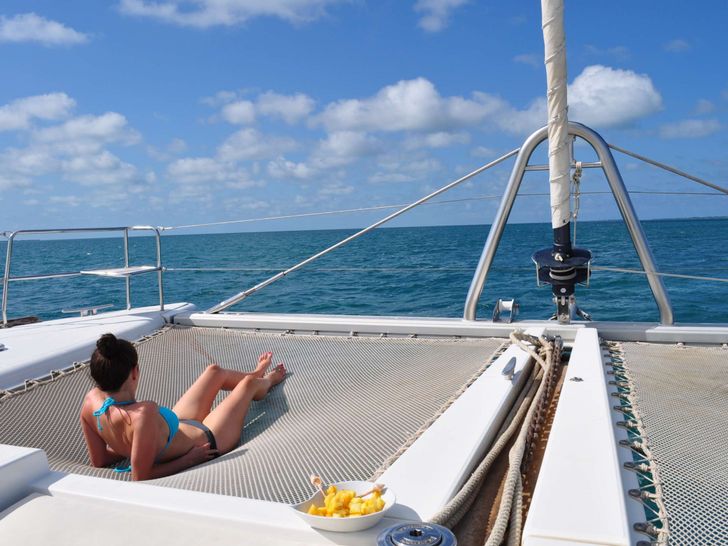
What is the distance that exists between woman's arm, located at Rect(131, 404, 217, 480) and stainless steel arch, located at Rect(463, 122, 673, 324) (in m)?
1.82

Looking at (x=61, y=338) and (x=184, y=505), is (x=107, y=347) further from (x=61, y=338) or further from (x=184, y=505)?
(x=61, y=338)

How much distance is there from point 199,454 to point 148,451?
213mm

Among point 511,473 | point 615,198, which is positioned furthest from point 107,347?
point 615,198

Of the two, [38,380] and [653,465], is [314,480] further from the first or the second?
[38,380]

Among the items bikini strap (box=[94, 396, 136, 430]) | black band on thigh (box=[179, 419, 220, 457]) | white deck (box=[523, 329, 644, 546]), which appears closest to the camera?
white deck (box=[523, 329, 644, 546])

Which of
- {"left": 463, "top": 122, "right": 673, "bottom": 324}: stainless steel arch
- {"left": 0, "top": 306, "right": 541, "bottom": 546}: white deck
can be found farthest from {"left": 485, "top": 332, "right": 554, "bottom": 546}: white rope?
{"left": 463, "top": 122, "right": 673, "bottom": 324}: stainless steel arch

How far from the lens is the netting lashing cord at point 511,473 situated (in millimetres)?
1277

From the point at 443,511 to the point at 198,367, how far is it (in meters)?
2.12

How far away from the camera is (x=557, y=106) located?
2.76 meters

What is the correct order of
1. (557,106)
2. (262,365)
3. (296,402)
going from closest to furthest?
1. (296,402)
2. (557,106)
3. (262,365)

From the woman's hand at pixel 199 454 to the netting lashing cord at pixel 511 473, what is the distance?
3.30 feet

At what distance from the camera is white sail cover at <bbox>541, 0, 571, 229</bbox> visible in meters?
2.57

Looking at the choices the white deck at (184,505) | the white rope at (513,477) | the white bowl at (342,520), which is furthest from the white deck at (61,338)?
the white rope at (513,477)

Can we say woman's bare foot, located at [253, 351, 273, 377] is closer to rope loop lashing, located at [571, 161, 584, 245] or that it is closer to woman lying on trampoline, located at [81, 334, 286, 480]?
woman lying on trampoline, located at [81, 334, 286, 480]
